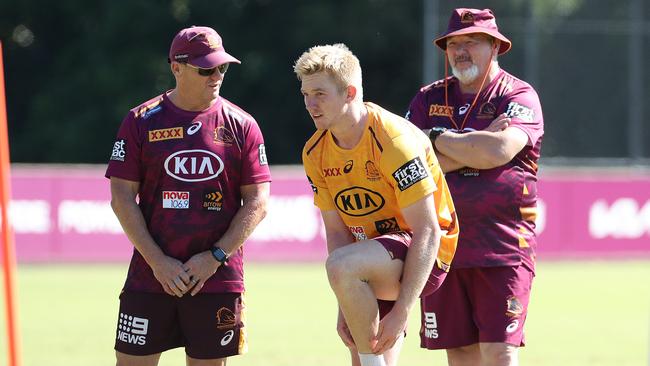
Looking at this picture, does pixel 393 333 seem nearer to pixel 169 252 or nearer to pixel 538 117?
pixel 169 252

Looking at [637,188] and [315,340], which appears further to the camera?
[637,188]

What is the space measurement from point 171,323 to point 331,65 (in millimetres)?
1859

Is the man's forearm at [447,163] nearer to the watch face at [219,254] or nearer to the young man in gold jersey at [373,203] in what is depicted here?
Answer: the young man in gold jersey at [373,203]

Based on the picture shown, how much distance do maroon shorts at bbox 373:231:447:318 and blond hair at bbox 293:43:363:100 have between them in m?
0.77

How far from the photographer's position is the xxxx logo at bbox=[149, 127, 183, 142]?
653cm

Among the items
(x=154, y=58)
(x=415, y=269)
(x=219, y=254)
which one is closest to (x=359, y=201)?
(x=415, y=269)

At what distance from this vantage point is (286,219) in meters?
19.9

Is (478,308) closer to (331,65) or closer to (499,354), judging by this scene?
(499,354)

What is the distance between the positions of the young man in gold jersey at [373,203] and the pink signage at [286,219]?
13.4 metres

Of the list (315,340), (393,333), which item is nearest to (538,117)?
(393,333)

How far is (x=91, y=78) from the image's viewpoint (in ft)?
115

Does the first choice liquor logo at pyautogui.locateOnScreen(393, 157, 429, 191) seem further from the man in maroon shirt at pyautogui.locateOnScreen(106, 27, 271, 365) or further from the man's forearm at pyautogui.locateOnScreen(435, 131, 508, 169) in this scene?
the man in maroon shirt at pyautogui.locateOnScreen(106, 27, 271, 365)

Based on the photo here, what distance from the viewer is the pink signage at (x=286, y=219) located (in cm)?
1936

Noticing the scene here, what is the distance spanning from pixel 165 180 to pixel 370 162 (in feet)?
4.13
